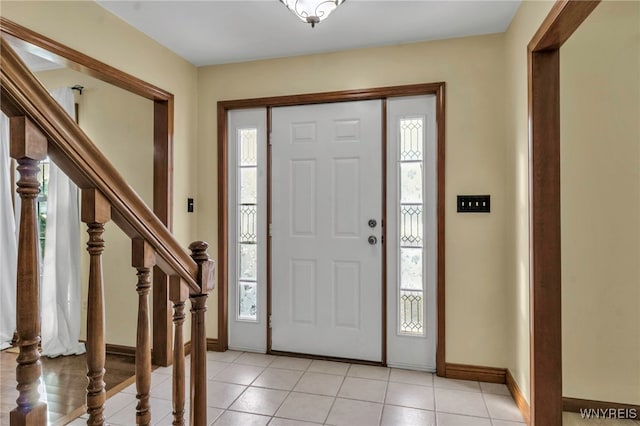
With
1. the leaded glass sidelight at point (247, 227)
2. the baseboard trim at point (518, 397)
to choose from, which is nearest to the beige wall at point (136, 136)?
the leaded glass sidelight at point (247, 227)

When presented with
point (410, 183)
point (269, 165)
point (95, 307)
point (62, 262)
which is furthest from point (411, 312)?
point (62, 262)

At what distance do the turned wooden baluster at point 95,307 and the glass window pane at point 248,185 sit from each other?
7.53 feet

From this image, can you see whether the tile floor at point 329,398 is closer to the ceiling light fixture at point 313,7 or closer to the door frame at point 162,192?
the door frame at point 162,192

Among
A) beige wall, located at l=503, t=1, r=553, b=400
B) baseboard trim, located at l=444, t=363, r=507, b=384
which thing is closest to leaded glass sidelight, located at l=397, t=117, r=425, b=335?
baseboard trim, located at l=444, t=363, r=507, b=384

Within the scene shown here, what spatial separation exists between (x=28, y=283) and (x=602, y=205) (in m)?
2.63

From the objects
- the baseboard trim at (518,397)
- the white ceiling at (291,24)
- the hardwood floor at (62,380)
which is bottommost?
the hardwood floor at (62,380)

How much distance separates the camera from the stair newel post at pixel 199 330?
4.16 ft

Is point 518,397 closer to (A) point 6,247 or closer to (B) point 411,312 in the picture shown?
(B) point 411,312

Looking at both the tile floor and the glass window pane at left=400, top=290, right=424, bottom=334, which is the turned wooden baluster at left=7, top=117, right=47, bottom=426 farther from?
the glass window pane at left=400, top=290, right=424, bottom=334

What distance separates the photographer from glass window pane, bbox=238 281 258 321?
125 inches

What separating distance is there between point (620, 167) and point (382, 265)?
1.57m

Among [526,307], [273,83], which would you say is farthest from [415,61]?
[526,307]

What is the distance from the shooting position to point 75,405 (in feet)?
7.66

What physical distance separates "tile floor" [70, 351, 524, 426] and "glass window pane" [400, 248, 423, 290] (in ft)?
2.06
